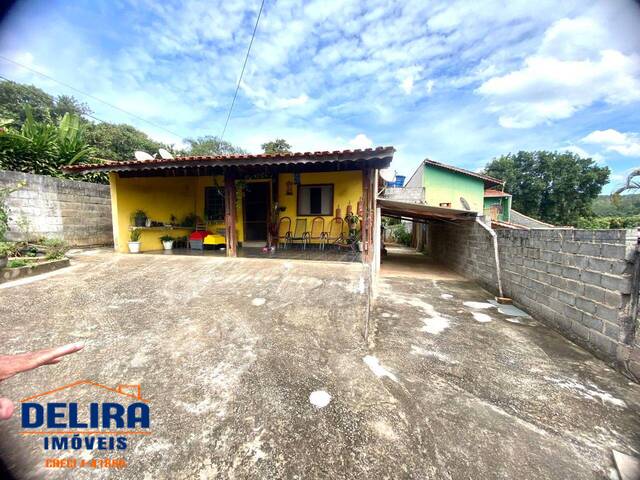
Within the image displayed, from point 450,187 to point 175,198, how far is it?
14810mm

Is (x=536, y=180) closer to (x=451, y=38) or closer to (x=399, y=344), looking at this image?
(x=451, y=38)

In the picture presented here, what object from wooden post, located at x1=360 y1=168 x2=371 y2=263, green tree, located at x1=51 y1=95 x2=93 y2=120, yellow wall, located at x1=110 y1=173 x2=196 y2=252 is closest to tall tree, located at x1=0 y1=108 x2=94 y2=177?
yellow wall, located at x1=110 y1=173 x2=196 y2=252

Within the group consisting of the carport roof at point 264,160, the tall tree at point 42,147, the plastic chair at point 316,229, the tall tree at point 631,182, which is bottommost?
the plastic chair at point 316,229

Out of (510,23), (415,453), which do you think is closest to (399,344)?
(415,453)

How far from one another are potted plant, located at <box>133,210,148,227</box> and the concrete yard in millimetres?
2886

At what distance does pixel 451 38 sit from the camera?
5125mm

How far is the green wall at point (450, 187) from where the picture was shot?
14.6 metres

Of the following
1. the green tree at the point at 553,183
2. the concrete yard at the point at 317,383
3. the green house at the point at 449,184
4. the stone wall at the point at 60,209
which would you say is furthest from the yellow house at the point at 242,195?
the green tree at the point at 553,183

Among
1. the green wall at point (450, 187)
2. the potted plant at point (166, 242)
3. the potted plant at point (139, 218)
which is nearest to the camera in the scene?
the potted plant at point (139, 218)

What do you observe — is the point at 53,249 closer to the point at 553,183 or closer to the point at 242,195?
the point at 242,195

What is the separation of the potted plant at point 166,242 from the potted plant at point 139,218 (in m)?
0.64

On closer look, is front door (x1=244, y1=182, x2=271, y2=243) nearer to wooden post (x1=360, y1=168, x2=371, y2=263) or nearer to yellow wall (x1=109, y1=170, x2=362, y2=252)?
yellow wall (x1=109, y1=170, x2=362, y2=252)

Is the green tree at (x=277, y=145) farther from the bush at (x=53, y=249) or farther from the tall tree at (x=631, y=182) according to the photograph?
the tall tree at (x=631, y=182)

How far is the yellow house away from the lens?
17.9ft
